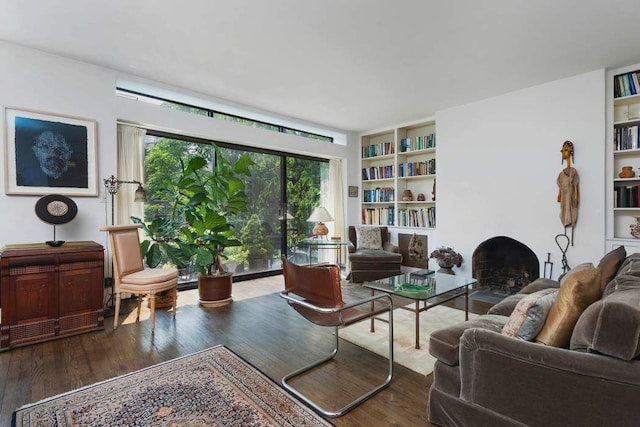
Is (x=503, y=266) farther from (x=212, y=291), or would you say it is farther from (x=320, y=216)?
(x=212, y=291)

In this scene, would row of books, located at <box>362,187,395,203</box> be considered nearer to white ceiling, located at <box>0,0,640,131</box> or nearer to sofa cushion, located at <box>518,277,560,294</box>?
white ceiling, located at <box>0,0,640,131</box>

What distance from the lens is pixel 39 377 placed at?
2213 mm

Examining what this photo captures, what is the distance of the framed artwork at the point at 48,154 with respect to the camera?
3064 millimetres

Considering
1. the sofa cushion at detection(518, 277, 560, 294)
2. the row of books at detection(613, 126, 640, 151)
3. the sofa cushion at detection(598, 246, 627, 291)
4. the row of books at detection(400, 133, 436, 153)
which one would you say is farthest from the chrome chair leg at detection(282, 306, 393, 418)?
the row of books at detection(400, 133, 436, 153)

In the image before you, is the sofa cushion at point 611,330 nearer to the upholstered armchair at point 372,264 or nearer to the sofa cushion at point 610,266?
the sofa cushion at point 610,266

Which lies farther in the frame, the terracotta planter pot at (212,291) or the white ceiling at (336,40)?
the terracotta planter pot at (212,291)

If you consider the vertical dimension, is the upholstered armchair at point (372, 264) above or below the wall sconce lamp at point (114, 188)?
below

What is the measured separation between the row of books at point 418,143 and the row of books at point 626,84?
2.31 m

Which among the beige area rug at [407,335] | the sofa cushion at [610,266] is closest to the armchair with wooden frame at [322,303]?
the beige area rug at [407,335]

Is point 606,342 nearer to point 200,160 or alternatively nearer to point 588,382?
point 588,382

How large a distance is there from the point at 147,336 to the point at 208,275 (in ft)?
3.69

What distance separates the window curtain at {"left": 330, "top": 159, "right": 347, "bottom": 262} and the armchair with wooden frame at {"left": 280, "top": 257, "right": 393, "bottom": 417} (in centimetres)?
402

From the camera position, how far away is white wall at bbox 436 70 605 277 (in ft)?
12.2

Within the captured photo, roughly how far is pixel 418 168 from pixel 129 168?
15.0ft
